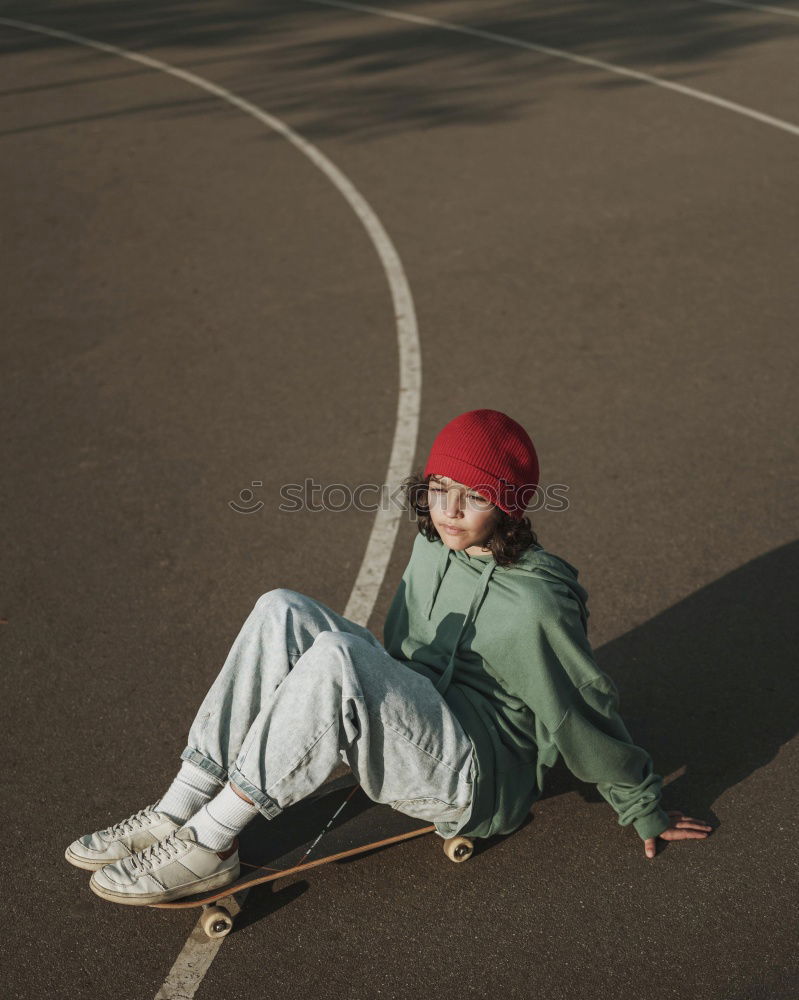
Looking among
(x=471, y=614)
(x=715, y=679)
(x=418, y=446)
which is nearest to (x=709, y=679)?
(x=715, y=679)

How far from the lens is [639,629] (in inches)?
211

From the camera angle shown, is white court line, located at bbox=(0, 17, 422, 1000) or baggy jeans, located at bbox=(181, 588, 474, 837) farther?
white court line, located at bbox=(0, 17, 422, 1000)

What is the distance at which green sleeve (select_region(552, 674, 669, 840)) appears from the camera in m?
3.94

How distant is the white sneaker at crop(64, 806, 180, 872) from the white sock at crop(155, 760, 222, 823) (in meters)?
0.03

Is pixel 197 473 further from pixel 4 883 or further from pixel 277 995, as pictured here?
pixel 277 995

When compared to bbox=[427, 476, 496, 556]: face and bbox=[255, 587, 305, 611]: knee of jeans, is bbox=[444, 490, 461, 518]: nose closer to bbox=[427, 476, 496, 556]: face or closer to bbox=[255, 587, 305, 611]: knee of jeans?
bbox=[427, 476, 496, 556]: face

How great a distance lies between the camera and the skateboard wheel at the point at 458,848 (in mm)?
4167

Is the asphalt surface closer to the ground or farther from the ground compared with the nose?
closer to the ground

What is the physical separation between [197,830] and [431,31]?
14778mm

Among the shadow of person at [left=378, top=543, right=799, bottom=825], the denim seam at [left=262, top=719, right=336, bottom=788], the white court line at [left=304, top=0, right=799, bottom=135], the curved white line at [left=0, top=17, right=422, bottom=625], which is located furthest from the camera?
the white court line at [left=304, top=0, right=799, bottom=135]

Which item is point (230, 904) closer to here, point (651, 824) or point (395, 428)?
point (651, 824)

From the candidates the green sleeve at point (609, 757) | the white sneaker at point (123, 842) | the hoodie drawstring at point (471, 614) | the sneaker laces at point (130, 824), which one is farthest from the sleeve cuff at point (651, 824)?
the sneaker laces at point (130, 824)

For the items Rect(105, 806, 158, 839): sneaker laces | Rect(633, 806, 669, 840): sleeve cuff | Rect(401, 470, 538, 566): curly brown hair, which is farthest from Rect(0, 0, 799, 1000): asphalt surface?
Rect(401, 470, 538, 566): curly brown hair

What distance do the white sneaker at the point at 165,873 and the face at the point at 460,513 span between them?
1338mm
